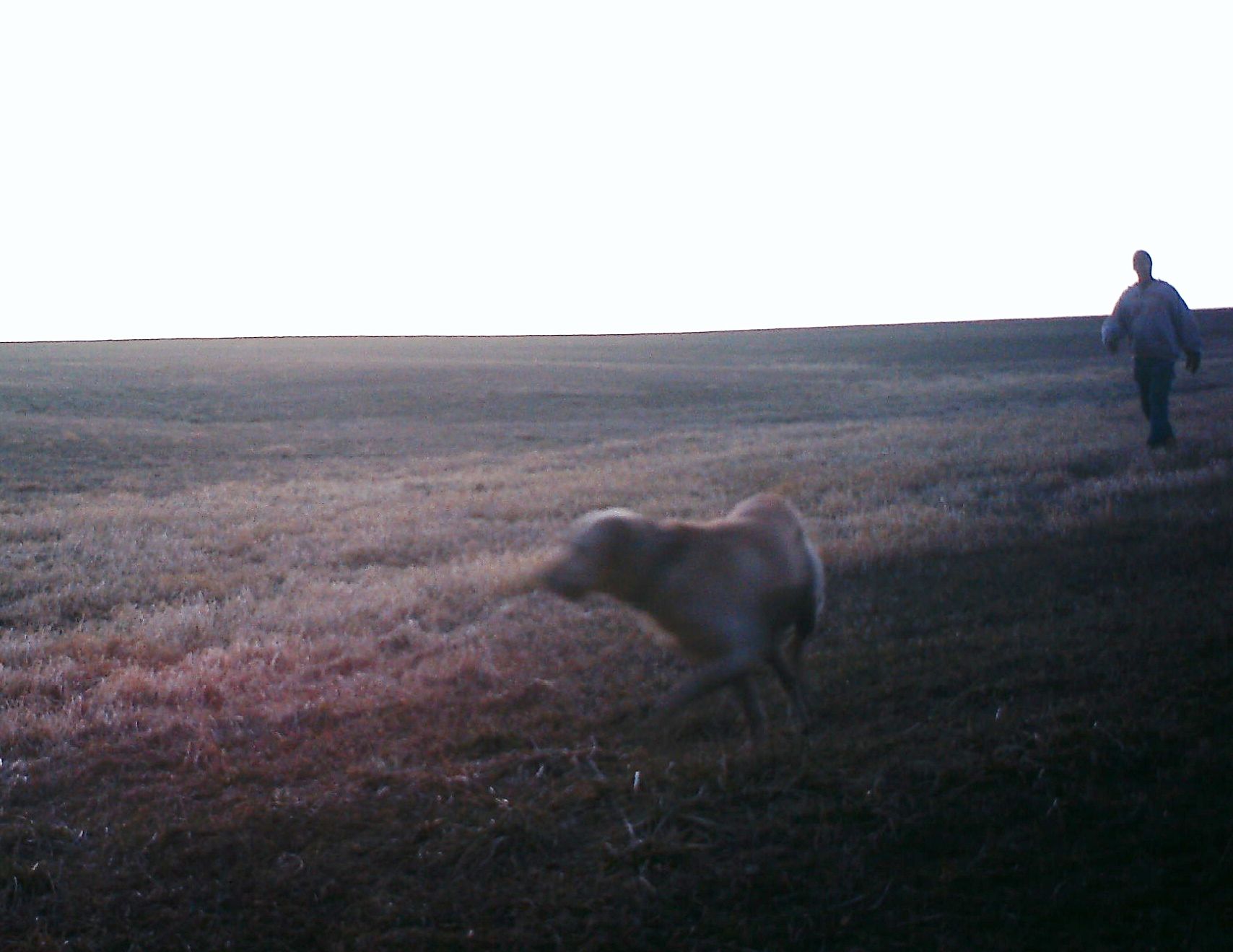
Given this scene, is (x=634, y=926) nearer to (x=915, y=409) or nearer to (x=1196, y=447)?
(x=1196, y=447)

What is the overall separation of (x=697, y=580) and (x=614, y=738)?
4.35 feet

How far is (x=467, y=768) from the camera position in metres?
5.07

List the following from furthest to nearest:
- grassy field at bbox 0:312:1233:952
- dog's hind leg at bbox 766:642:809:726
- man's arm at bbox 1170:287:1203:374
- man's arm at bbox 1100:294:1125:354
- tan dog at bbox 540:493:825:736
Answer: man's arm at bbox 1100:294:1125:354
man's arm at bbox 1170:287:1203:374
dog's hind leg at bbox 766:642:809:726
tan dog at bbox 540:493:825:736
grassy field at bbox 0:312:1233:952

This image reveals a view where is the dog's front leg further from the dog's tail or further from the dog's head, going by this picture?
the dog's tail

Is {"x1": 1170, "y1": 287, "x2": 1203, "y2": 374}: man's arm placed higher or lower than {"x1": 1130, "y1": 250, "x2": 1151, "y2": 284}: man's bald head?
lower

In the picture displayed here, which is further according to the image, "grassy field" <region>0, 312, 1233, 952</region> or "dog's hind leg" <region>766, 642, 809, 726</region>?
"dog's hind leg" <region>766, 642, 809, 726</region>

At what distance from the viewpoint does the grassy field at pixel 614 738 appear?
12.9 ft

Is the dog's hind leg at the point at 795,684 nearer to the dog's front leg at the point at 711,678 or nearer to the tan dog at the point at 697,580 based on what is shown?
the tan dog at the point at 697,580

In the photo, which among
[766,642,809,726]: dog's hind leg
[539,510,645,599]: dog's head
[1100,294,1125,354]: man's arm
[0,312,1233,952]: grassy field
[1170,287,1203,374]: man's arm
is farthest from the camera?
[1100,294,1125,354]: man's arm

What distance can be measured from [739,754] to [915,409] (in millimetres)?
24807

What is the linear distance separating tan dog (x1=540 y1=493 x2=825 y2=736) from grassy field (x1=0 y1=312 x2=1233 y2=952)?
60 centimetres

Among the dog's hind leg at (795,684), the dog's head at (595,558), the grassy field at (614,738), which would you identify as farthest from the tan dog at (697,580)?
the grassy field at (614,738)

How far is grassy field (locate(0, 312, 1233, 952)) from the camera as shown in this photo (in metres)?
3.93

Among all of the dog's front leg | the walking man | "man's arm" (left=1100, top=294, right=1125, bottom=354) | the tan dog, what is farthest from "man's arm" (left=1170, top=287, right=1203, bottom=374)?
the dog's front leg
